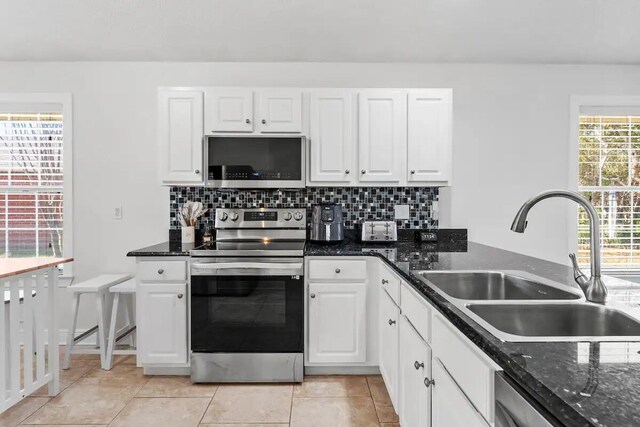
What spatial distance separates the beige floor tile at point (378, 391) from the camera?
227 centimetres

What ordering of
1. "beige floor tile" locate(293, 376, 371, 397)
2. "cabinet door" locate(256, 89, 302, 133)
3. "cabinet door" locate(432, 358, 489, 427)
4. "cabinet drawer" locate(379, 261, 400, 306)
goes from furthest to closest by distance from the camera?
1. "cabinet door" locate(256, 89, 302, 133)
2. "beige floor tile" locate(293, 376, 371, 397)
3. "cabinet drawer" locate(379, 261, 400, 306)
4. "cabinet door" locate(432, 358, 489, 427)

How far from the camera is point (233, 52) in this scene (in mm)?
2924

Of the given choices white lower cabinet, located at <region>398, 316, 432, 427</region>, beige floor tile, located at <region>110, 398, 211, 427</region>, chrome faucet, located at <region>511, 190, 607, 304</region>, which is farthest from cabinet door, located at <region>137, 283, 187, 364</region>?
chrome faucet, located at <region>511, 190, 607, 304</region>

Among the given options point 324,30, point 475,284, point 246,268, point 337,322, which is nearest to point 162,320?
point 246,268

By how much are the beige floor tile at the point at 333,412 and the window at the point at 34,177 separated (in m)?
2.32

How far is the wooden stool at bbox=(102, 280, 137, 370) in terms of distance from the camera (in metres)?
2.68

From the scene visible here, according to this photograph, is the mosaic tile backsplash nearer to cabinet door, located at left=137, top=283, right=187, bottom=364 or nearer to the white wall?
the white wall

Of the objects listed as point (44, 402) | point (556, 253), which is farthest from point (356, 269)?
point (44, 402)

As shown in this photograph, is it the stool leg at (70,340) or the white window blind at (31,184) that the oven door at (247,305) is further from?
the white window blind at (31,184)

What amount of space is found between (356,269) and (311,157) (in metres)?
0.89

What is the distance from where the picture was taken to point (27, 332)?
2.09 metres

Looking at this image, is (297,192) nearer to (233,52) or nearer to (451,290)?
(233,52)

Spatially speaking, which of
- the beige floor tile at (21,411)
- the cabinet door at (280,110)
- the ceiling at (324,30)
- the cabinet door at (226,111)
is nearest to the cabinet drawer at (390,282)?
the cabinet door at (280,110)

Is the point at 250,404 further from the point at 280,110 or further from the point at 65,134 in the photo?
the point at 65,134
